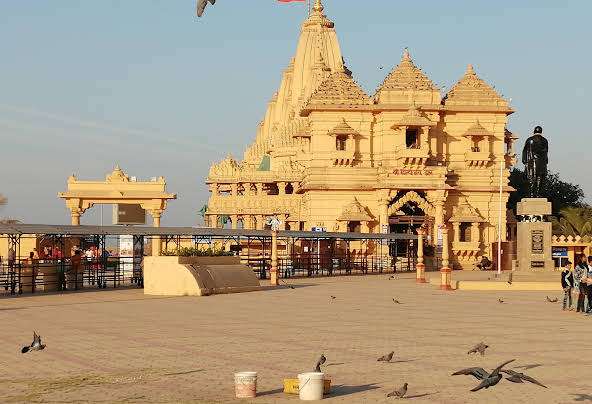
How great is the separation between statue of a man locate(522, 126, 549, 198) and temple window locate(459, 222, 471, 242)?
33475 millimetres

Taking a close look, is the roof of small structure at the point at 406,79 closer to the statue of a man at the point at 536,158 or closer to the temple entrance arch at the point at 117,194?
the temple entrance arch at the point at 117,194

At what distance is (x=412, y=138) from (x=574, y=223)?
13.3m

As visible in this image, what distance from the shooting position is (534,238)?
42.8 meters

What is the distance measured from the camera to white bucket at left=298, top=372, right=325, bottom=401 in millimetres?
12836

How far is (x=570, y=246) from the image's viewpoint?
2467 inches

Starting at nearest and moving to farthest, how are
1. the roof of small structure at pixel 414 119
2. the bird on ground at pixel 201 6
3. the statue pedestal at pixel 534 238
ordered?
the bird on ground at pixel 201 6 < the statue pedestal at pixel 534 238 < the roof of small structure at pixel 414 119

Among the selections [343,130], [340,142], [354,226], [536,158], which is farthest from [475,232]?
[536,158]

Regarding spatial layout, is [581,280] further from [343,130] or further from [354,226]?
[354,226]

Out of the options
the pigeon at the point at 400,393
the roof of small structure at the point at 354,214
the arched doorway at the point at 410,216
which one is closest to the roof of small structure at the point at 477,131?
the arched doorway at the point at 410,216

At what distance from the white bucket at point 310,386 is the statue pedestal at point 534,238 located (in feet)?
101

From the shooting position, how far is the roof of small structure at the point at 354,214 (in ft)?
244

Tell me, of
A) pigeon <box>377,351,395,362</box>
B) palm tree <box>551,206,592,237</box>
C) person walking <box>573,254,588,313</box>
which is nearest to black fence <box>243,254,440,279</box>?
palm tree <box>551,206,592,237</box>

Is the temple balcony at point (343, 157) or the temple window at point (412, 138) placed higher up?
the temple window at point (412, 138)

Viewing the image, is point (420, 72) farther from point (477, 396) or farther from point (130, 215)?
point (477, 396)
